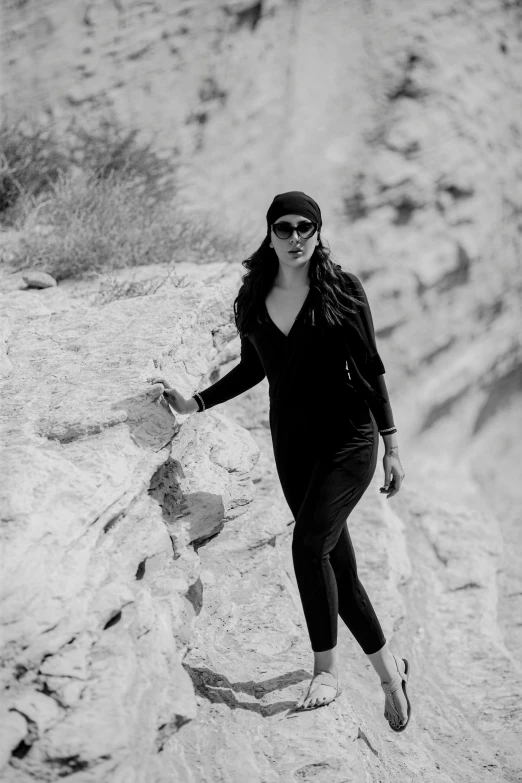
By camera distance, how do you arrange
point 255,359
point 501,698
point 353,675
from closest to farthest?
point 255,359
point 353,675
point 501,698

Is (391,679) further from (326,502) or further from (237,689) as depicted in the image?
(326,502)

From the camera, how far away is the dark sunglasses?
2.52 meters

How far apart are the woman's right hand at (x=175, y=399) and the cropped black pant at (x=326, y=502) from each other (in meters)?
0.33

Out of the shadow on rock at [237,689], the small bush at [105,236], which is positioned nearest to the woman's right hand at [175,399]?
the shadow on rock at [237,689]

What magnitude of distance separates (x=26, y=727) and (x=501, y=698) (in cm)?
255

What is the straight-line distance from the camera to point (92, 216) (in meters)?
4.43

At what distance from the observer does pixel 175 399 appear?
2750mm

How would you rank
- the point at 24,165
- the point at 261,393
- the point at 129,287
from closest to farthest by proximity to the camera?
the point at 129,287 → the point at 261,393 → the point at 24,165

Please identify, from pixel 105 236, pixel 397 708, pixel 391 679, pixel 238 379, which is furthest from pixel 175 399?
pixel 105 236

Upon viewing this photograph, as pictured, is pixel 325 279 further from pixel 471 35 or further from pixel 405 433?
pixel 471 35

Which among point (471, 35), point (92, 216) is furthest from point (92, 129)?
point (471, 35)

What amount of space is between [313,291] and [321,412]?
42 cm

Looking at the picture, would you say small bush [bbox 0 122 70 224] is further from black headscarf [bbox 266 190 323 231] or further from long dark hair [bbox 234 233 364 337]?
black headscarf [bbox 266 190 323 231]

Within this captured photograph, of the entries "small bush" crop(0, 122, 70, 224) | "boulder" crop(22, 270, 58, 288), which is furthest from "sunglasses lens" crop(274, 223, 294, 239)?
"small bush" crop(0, 122, 70, 224)
